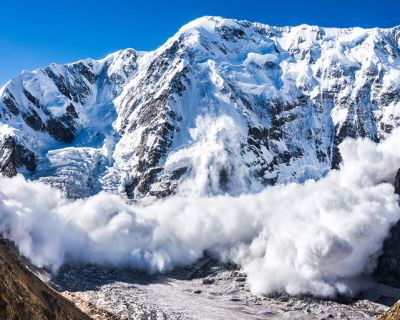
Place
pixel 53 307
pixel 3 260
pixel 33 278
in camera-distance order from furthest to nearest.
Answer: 1. pixel 33 278
2. pixel 53 307
3. pixel 3 260

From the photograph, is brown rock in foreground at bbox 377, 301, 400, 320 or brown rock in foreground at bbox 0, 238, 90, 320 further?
brown rock in foreground at bbox 0, 238, 90, 320

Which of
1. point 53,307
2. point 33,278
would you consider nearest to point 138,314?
point 33,278

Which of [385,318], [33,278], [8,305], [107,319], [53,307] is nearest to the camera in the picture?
[385,318]

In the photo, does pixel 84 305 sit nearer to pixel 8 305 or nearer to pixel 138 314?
pixel 138 314

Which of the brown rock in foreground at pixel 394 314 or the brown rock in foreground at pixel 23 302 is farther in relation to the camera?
the brown rock in foreground at pixel 23 302

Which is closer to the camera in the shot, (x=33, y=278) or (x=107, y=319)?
(x=33, y=278)

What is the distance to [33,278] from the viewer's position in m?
135

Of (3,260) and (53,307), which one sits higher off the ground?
(3,260)

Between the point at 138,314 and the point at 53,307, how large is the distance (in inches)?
3316

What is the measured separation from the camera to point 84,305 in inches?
7234

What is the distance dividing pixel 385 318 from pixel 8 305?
49.7 metres

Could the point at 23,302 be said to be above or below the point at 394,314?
below

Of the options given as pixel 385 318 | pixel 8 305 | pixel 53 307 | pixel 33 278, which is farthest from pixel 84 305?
pixel 385 318

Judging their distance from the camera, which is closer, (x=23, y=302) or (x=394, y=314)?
(x=394, y=314)
